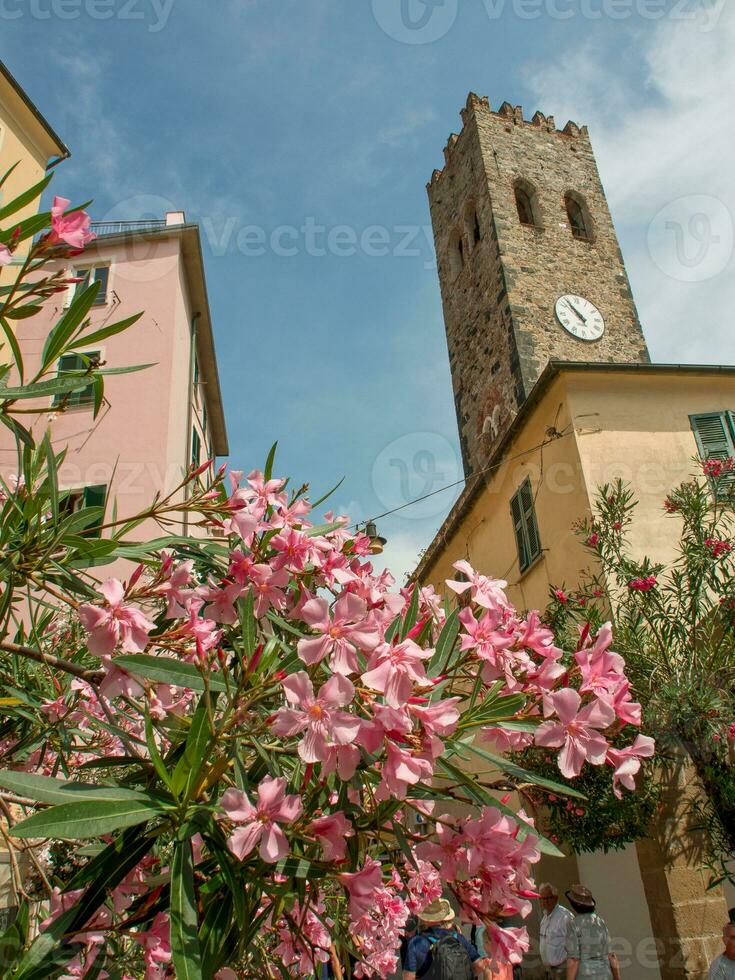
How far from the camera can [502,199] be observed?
17859 mm

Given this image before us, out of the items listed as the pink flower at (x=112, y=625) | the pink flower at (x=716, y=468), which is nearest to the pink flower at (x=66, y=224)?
the pink flower at (x=112, y=625)

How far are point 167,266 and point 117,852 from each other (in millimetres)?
13500

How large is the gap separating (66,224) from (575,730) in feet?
5.34

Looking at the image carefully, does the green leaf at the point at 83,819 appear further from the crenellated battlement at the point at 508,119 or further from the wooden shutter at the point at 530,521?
the crenellated battlement at the point at 508,119

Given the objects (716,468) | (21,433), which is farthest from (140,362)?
(21,433)

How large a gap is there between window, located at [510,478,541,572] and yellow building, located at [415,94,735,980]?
0.03 meters

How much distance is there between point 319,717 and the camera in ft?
4.08

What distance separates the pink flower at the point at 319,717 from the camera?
4.02 ft

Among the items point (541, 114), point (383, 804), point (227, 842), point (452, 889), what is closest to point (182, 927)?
point (227, 842)

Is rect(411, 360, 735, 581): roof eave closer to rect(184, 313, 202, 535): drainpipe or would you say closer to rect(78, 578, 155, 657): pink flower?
rect(184, 313, 202, 535): drainpipe

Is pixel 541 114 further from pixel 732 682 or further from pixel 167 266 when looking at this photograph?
pixel 732 682

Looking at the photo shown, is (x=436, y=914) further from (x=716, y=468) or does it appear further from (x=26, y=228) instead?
(x=26, y=228)

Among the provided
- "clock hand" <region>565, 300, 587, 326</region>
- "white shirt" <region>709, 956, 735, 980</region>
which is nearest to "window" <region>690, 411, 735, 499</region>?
"white shirt" <region>709, 956, 735, 980</region>

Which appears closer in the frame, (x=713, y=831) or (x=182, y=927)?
(x=182, y=927)
